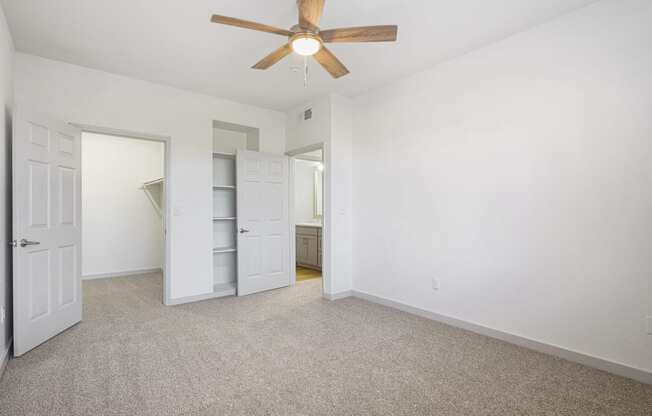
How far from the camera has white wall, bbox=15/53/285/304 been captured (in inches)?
128

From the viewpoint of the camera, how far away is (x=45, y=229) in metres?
2.84

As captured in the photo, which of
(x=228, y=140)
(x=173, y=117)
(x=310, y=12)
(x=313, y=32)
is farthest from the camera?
(x=228, y=140)

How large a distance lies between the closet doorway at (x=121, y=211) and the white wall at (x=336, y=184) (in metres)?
2.79

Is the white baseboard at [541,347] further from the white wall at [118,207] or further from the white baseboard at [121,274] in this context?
the white wall at [118,207]

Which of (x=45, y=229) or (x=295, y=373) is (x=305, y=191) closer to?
(x=45, y=229)

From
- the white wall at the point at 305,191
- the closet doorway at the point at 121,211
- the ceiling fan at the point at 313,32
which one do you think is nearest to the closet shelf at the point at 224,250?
the closet doorway at the point at 121,211

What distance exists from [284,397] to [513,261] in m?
2.16

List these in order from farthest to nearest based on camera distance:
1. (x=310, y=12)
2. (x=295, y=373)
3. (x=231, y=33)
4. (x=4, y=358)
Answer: (x=231, y=33) < (x=4, y=358) < (x=295, y=373) < (x=310, y=12)

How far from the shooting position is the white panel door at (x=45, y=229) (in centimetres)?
260

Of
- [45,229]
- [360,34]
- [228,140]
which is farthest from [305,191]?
[360,34]

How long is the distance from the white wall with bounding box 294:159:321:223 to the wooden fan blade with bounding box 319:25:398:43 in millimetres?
5109

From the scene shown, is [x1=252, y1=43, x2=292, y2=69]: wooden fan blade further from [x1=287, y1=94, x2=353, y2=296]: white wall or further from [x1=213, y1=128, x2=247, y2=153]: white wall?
[x1=213, y1=128, x2=247, y2=153]: white wall

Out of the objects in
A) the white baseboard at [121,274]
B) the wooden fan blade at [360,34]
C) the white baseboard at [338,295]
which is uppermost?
the wooden fan blade at [360,34]

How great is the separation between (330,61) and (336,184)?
194 centimetres
